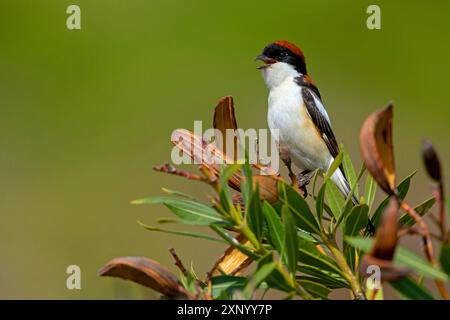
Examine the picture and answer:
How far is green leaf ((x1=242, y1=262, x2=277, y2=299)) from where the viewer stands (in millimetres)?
959

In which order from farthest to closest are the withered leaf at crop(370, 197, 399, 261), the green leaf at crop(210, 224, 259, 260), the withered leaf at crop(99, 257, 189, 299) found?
the green leaf at crop(210, 224, 259, 260)
the withered leaf at crop(99, 257, 189, 299)
the withered leaf at crop(370, 197, 399, 261)

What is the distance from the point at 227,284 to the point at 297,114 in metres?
2.85

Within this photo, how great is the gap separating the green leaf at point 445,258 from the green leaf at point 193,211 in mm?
370

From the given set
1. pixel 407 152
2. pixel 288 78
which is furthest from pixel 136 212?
pixel 288 78

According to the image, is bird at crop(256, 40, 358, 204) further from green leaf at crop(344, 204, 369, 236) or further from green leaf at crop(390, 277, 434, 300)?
green leaf at crop(390, 277, 434, 300)

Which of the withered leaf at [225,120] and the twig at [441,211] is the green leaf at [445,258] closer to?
the twig at [441,211]

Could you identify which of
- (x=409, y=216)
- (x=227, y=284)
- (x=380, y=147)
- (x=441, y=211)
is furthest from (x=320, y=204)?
(x=441, y=211)

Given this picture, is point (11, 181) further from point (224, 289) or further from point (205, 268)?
point (224, 289)

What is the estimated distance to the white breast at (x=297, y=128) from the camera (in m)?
3.94

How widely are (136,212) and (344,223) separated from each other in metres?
6.41

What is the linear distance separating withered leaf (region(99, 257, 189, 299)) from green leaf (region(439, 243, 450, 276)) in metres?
0.36

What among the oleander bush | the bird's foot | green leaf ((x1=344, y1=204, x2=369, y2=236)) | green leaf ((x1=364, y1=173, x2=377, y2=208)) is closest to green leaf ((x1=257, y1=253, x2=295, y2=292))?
the oleander bush

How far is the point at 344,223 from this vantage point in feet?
4.32

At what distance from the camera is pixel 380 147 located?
0.96 metres
